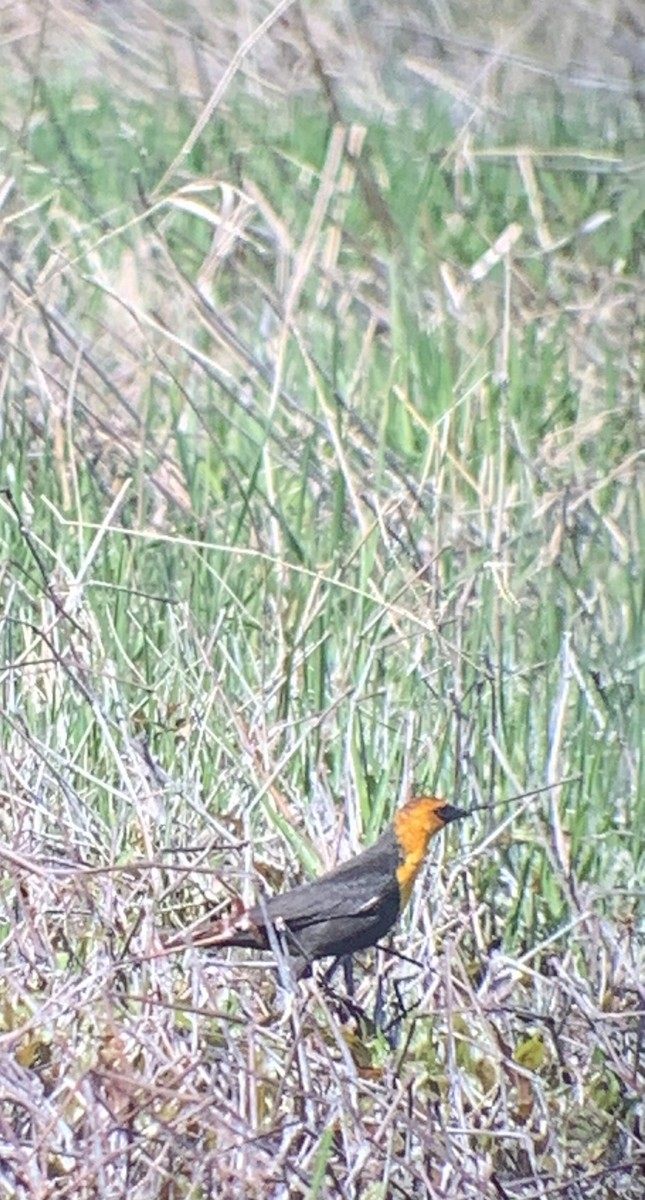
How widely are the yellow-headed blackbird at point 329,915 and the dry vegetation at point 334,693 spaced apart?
46mm

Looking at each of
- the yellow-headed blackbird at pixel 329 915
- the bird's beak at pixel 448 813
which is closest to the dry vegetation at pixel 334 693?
the yellow-headed blackbird at pixel 329 915

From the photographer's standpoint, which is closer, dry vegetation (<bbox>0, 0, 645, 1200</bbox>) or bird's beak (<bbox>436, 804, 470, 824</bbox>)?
dry vegetation (<bbox>0, 0, 645, 1200</bbox>)

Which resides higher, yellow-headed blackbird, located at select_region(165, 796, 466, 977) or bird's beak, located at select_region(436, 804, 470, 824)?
bird's beak, located at select_region(436, 804, 470, 824)

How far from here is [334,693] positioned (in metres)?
3.45

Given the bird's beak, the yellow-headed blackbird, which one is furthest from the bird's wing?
the bird's beak

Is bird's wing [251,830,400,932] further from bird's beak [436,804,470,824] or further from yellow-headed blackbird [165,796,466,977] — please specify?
bird's beak [436,804,470,824]

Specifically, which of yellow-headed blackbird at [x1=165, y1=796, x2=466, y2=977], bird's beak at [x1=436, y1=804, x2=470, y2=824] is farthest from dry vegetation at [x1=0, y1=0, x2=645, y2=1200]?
bird's beak at [x1=436, y1=804, x2=470, y2=824]

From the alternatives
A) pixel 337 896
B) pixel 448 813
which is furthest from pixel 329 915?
pixel 448 813

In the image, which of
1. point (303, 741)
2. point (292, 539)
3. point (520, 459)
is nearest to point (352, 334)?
point (520, 459)

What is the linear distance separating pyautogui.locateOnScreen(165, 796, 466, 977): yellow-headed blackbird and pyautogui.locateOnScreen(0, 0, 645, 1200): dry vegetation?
1.8 inches

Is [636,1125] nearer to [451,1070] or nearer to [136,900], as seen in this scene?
[451,1070]

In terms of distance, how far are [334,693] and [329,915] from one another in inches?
36.0

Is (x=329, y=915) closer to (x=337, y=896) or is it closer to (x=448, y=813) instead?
(x=337, y=896)

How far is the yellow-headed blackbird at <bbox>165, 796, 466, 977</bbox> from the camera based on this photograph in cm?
254
